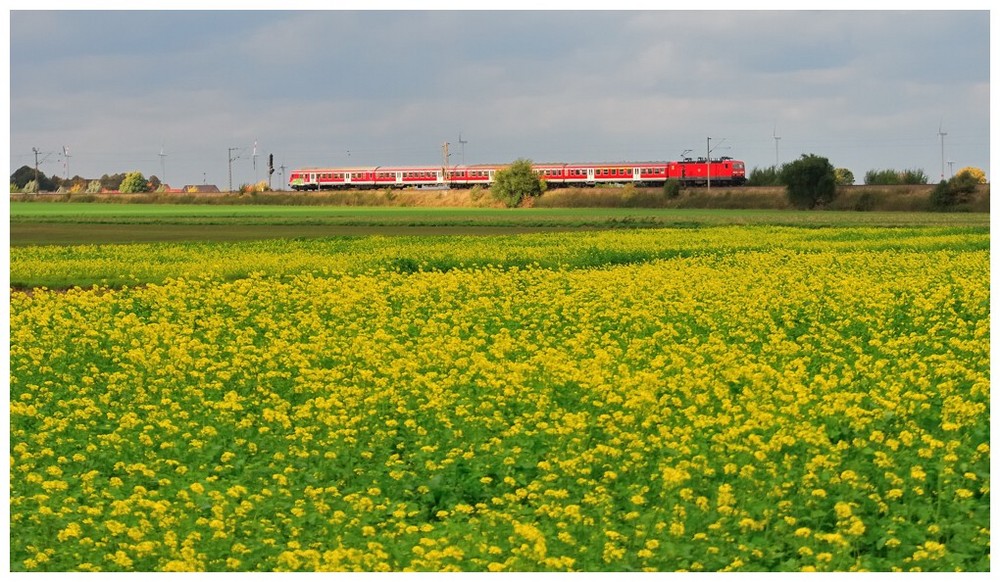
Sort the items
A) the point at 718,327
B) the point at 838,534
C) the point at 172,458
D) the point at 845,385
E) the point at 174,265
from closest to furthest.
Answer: the point at 838,534, the point at 172,458, the point at 845,385, the point at 718,327, the point at 174,265

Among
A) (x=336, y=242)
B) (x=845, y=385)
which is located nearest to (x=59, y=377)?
(x=845, y=385)

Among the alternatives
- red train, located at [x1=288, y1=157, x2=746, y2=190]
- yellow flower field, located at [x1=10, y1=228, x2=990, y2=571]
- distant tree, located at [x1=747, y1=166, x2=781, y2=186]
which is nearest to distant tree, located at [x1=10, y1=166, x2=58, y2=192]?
red train, located at [x1=288, y1=157, x2=746, y2=190]

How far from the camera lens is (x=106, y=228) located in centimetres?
6222

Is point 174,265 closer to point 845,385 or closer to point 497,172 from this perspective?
point 845,385

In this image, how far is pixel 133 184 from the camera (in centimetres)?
16662

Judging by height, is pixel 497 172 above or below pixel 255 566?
above

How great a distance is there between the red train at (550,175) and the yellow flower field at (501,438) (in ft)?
288

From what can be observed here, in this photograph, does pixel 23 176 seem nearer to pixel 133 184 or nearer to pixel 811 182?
pixel 133 184

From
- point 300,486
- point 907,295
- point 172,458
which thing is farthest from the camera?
point 907,295

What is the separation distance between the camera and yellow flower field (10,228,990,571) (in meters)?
8.44

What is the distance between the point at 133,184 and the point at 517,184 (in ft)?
246

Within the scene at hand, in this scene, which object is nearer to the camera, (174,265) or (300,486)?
(300,486)

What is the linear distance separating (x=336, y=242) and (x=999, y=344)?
30.3 m

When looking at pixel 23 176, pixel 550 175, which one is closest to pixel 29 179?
pixel 23 176
